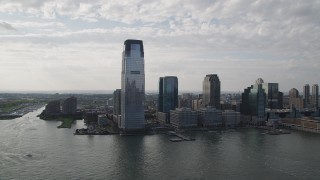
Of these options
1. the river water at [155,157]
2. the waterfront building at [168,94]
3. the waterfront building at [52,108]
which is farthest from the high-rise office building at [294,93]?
the waterfront building at [52,108]

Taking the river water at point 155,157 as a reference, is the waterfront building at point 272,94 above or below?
above

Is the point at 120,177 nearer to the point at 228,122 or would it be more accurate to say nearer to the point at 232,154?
the point at 232,154

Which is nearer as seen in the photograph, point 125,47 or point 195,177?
point 195,177

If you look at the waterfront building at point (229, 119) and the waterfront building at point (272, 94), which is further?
the waterfront building at point (272, 94)

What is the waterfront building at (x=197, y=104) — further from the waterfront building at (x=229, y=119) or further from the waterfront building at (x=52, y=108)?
the waterfront building at (x=52, y=108)

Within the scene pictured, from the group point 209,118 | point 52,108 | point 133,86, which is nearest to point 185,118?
point 209,118

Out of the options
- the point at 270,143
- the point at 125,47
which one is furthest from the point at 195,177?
the point at 125,47

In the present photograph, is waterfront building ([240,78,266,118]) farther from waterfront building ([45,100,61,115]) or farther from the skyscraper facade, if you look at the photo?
waterfront building ([45,100,61,115])
